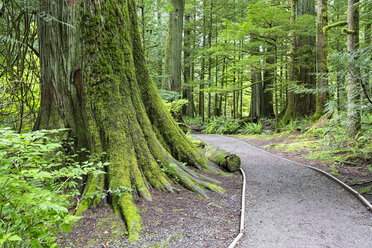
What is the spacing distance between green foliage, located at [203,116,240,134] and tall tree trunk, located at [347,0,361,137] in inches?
337

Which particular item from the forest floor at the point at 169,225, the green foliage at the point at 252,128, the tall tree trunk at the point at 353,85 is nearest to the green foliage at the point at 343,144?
the tall tree trunk at the point at 353,85

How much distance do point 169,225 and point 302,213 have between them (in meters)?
2.02

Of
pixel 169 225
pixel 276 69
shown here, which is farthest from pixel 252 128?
pixel 169 225

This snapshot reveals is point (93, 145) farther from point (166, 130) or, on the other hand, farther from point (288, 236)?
point (288, 236)

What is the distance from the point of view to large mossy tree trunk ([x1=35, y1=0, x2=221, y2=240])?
322cm

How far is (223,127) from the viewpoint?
14945mm

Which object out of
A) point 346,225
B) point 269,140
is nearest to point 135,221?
point 346,225

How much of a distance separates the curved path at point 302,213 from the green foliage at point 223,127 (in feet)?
31.1

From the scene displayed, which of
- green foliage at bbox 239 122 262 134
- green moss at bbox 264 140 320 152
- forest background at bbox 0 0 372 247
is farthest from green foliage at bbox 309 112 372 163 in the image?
green foliage at bbox 239 122 262 134

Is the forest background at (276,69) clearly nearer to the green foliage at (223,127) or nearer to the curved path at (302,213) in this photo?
the green foliage at (223,127)

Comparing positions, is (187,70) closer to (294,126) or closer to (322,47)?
(294,126)

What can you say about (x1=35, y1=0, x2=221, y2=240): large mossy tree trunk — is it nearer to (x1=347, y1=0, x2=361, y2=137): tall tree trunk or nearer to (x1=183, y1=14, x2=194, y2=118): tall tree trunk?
(x1=347, y1=0, x2=361, y2=137): tall tree trunk

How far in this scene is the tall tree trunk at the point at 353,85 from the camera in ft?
12.7

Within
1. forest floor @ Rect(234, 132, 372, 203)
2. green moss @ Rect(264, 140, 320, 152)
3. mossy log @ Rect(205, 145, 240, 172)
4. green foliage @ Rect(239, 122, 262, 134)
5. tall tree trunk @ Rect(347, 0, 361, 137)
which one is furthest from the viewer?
green foliage @ Rect(239, 122, 262, 134)
